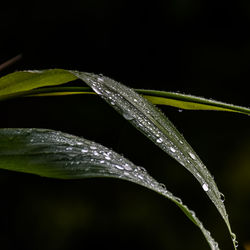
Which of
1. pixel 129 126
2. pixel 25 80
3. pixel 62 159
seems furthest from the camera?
pixel 129 126

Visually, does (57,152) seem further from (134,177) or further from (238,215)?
(238,215)

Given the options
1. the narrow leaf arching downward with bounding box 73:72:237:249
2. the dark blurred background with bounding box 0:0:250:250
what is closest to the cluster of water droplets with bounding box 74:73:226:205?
the narrow leaf arching downward with bounding box 73:72:237:249

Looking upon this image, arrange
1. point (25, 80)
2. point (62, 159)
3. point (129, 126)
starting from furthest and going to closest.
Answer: point (129, 126), point (25, 80), point (62, 159)

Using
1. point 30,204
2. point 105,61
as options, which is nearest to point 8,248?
point 30,204

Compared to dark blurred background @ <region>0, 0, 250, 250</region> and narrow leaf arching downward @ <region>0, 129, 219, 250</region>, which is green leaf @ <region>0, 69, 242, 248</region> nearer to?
narrow leaf arching downward @ <region>0, 129, 219, 250</region>

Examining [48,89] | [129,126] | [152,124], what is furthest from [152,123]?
[129,126]

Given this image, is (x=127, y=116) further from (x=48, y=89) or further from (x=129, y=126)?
(x=129, y=126)
